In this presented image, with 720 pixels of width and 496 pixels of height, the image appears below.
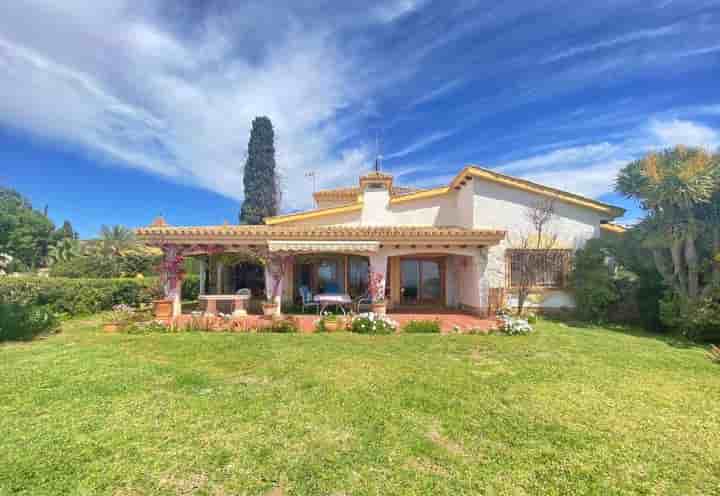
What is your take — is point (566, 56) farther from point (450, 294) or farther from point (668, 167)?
point (450, 294)

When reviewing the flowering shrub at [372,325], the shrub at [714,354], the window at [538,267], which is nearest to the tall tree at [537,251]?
the window at [538,267]

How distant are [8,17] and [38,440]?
1958 cm

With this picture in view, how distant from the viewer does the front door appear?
92.0ft


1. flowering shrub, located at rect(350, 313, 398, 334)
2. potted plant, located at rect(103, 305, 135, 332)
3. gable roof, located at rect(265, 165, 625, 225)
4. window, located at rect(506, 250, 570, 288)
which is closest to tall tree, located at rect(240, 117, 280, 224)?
gable roof, located at rect(265, 165, 625, 225)

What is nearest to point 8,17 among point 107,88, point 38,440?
point 107,88

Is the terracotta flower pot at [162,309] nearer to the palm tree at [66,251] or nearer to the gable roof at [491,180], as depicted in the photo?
the gable roof at [491,180]

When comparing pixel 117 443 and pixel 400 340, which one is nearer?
pixel 117 443

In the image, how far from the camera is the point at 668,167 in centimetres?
1944

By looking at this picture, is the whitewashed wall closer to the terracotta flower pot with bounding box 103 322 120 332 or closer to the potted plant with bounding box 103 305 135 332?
the potted plant with bounding box 103 305 135 332

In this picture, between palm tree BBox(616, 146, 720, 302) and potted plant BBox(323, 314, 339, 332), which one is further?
palm tree BBox(616, 146, 720, 302)

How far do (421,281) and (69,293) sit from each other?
26.1 meters

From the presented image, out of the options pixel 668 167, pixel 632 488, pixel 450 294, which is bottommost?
pixel 632 488

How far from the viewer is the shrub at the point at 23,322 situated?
15406 mm

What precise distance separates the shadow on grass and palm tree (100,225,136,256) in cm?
4814
